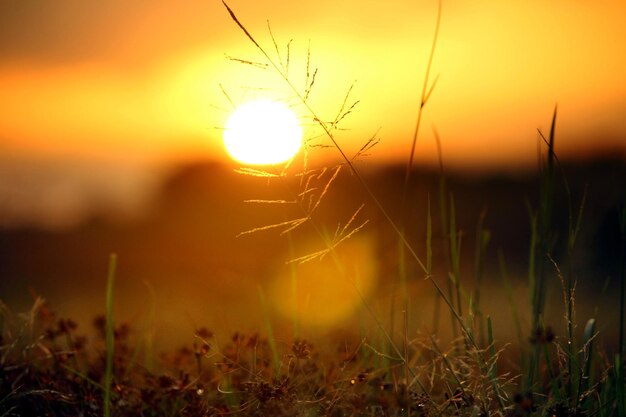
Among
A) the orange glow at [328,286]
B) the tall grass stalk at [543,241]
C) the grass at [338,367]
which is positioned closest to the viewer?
the grass at [338,367]

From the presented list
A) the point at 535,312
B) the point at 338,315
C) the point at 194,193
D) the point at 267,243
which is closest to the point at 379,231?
the point at 338,315

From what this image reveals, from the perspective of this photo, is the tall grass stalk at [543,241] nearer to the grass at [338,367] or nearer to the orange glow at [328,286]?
the grass at [338,367]

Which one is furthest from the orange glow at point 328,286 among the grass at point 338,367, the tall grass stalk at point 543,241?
the tall grass stalk at point 543,241

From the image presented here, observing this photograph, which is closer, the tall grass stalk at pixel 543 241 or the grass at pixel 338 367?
the grass at pixel 338 367

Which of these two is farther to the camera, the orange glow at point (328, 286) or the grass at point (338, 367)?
the orange glow at point (328, 286)

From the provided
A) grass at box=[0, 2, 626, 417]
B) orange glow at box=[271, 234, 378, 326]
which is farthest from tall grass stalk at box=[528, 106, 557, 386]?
orange glow at box=[271, 234, 378, 326]

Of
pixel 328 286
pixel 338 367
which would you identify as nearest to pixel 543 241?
pixel 338 367

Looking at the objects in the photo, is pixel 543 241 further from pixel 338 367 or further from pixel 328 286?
pixel 328 286

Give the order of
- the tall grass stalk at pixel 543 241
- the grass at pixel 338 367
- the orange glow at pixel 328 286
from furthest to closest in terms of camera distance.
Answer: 1. the orange glow at pixel 328 286
2. the tall grass stalk at pixel 543 241
3. the grass at pixel 338 367

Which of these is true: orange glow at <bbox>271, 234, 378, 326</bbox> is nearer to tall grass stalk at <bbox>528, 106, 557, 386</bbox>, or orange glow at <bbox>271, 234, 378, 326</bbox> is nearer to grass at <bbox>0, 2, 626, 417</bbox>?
grass at <bbox>0, 2, 626, 417</bbox>
